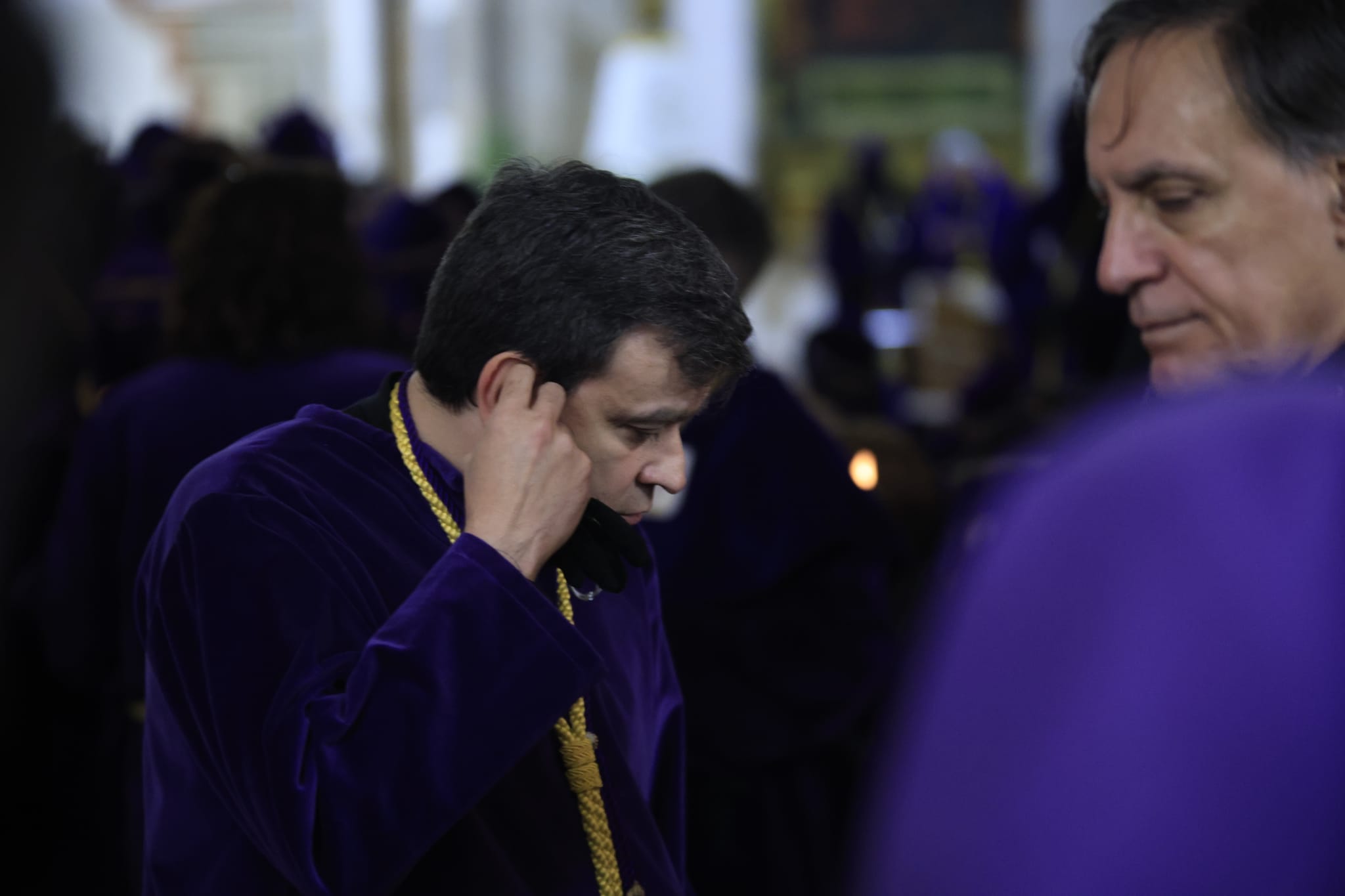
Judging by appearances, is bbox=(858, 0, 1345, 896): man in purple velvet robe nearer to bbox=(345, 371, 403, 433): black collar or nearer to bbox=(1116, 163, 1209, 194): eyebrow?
bbox=(345, 371, 403, 433): black collar

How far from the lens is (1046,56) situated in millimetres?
15688

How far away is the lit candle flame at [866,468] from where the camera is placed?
333cm

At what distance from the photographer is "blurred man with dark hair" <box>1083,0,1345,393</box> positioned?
1.75m

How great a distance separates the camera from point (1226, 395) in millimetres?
628

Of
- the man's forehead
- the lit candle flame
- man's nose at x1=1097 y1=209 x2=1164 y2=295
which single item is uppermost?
the man's forehead

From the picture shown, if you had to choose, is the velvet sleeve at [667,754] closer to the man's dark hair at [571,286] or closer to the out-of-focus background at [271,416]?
the out-of-focus background at [271,416]

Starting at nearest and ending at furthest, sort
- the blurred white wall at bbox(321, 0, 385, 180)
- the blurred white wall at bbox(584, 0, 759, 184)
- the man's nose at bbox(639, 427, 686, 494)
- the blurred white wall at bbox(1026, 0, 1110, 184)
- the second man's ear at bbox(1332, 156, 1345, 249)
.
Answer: the man's nose at bbox(639, 427, 686, 494) → the second man's ear at bbox(1332, 156, 1345, 249) → the blurred white wall at bbox(321, 0, 385, 180) → the blurred white wall at bbox(584, 0, 759, 184) → the blurred white wall at bbox(1026, 0, 1110, 184)

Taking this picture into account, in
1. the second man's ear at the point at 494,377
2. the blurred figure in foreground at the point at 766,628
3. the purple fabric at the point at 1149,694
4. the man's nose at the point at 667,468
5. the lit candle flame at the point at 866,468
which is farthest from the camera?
the lit candle flame at the point at 866,468

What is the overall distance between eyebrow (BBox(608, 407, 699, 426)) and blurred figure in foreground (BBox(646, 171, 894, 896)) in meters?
1.26

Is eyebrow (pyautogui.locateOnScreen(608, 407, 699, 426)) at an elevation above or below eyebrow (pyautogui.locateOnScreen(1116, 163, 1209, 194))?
below

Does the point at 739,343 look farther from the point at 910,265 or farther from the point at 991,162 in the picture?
the point at 991,162

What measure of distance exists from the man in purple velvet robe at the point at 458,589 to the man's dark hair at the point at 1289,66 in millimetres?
688

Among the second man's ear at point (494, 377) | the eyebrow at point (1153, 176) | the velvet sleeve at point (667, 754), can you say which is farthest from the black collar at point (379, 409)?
the eyebrow at point (1153, 176)

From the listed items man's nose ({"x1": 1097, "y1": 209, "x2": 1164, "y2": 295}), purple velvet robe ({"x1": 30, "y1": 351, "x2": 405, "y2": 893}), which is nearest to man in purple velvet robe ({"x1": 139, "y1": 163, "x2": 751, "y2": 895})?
man's nose ({"x1": 1097, "y1": 209, "x2": 1164, "y2": 295})
